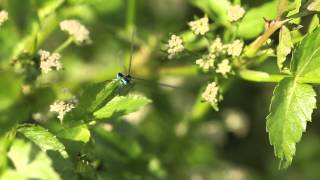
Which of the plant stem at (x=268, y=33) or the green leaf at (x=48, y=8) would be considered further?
the green leaf at (x=48, y=8)

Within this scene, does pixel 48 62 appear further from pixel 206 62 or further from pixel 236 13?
pixel 236 13

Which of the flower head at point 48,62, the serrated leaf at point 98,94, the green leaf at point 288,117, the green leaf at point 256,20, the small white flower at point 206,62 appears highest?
the green leaf at point 256,20

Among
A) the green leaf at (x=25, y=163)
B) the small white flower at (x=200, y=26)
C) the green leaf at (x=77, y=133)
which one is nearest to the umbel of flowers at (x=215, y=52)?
the small white flower at (x=200, y=26)

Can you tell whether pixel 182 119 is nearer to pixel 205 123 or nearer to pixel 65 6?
A: pixel 205 123

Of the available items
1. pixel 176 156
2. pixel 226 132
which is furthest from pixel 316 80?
pixel 226 132

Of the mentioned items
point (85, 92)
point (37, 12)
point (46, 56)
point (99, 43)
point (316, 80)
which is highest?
point (99, 43)

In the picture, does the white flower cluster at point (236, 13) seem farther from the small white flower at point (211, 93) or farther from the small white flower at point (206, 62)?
the small white flower at point (211, 93)
